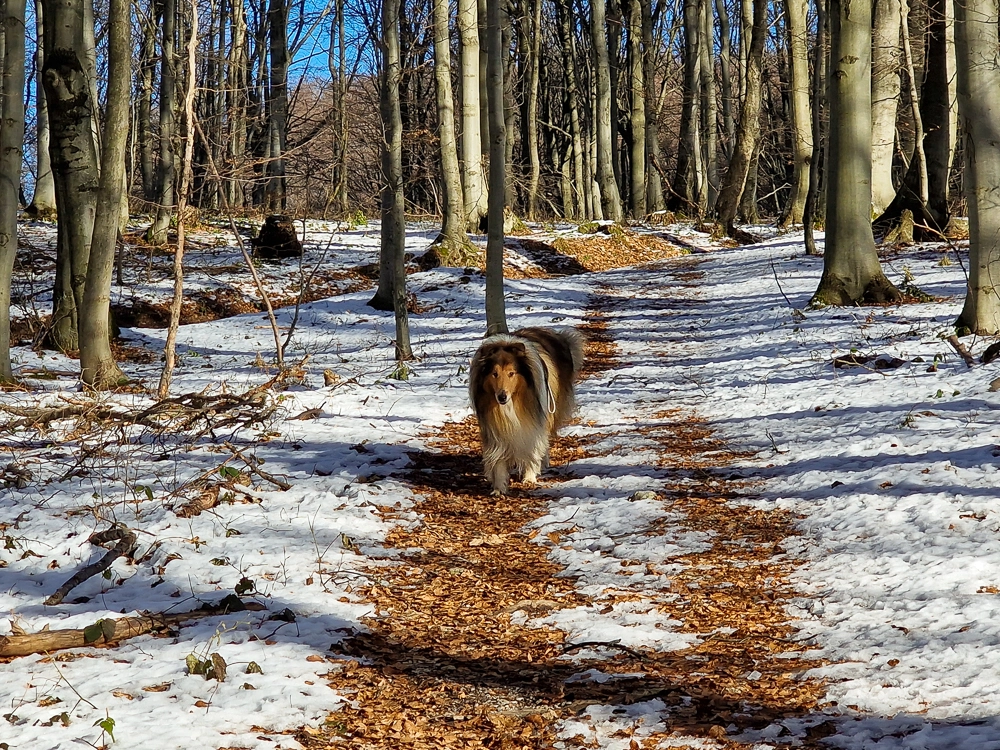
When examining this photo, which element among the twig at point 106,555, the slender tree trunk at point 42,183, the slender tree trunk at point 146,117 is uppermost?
the slender tree trunk at point 146,117

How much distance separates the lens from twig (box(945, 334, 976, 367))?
8266 millimetres

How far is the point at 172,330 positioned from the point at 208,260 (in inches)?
473

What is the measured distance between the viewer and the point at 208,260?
1938 cm

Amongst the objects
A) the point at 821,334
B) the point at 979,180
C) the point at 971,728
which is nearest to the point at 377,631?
the point at 971,728

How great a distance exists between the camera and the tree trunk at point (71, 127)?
1020cm

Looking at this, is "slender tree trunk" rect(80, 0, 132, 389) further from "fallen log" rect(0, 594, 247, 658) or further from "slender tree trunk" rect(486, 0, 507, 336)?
"fallen log" rect(0, 594, 247, 658)

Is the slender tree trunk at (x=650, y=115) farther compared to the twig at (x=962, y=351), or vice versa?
the slender tree trunk at (x=650, y=115)

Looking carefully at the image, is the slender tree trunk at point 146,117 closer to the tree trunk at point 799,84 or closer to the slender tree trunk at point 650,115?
the tree trunk at point 799,84

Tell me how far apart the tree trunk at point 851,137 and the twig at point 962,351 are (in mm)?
3505

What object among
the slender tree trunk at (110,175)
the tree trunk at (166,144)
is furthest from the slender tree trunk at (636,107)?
the slender tree trunk at (110,175)

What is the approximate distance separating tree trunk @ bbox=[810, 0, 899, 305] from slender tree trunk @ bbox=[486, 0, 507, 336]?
4.44 meters

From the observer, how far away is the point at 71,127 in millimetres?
10344

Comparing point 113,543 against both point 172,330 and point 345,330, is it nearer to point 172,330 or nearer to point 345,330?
point 172,330

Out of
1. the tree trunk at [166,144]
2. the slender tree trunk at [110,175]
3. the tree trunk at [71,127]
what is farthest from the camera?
the tree trunk at [166,144]
